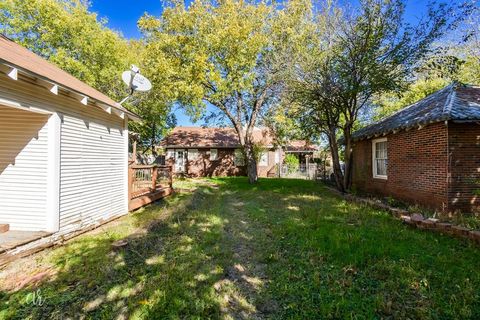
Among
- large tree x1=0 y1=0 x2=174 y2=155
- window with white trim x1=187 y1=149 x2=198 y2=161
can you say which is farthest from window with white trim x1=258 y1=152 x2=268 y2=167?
large tree x1=0 y1=0 x2=174 y2=155

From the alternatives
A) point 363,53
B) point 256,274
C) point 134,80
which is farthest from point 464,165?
point 134,80

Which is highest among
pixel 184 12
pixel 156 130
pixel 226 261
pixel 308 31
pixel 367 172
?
pixel 184 12

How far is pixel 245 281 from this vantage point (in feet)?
12.0

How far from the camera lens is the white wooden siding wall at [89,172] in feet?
18.2

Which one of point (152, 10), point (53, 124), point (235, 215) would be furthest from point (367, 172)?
point (152, 10)

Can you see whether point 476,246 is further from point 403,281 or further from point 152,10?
point 152,10

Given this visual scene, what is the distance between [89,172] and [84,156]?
431 mm

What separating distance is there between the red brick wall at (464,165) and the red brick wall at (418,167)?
15 cm

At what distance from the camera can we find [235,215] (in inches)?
305

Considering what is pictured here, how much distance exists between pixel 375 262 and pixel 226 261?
237 centimetres

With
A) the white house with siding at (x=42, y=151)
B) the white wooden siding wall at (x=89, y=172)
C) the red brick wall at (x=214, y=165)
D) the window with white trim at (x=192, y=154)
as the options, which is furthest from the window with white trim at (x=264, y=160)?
the white house with siding at (x=42, y=151)

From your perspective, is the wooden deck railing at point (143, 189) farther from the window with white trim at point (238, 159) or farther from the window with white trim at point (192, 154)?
the window with white trim at point (238, 159)

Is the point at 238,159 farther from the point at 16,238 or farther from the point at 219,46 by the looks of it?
the point at 16,238

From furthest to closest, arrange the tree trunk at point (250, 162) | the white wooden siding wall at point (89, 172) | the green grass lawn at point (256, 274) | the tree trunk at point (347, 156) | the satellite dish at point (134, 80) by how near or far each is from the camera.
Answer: the tree trunk at point (250, 162) < the tree trunk at point (347, 156) < the satellite dish at point (134, 80) < the white wooden siding wall at point (89, 172) < the green grass lawn at point (256, 274)
